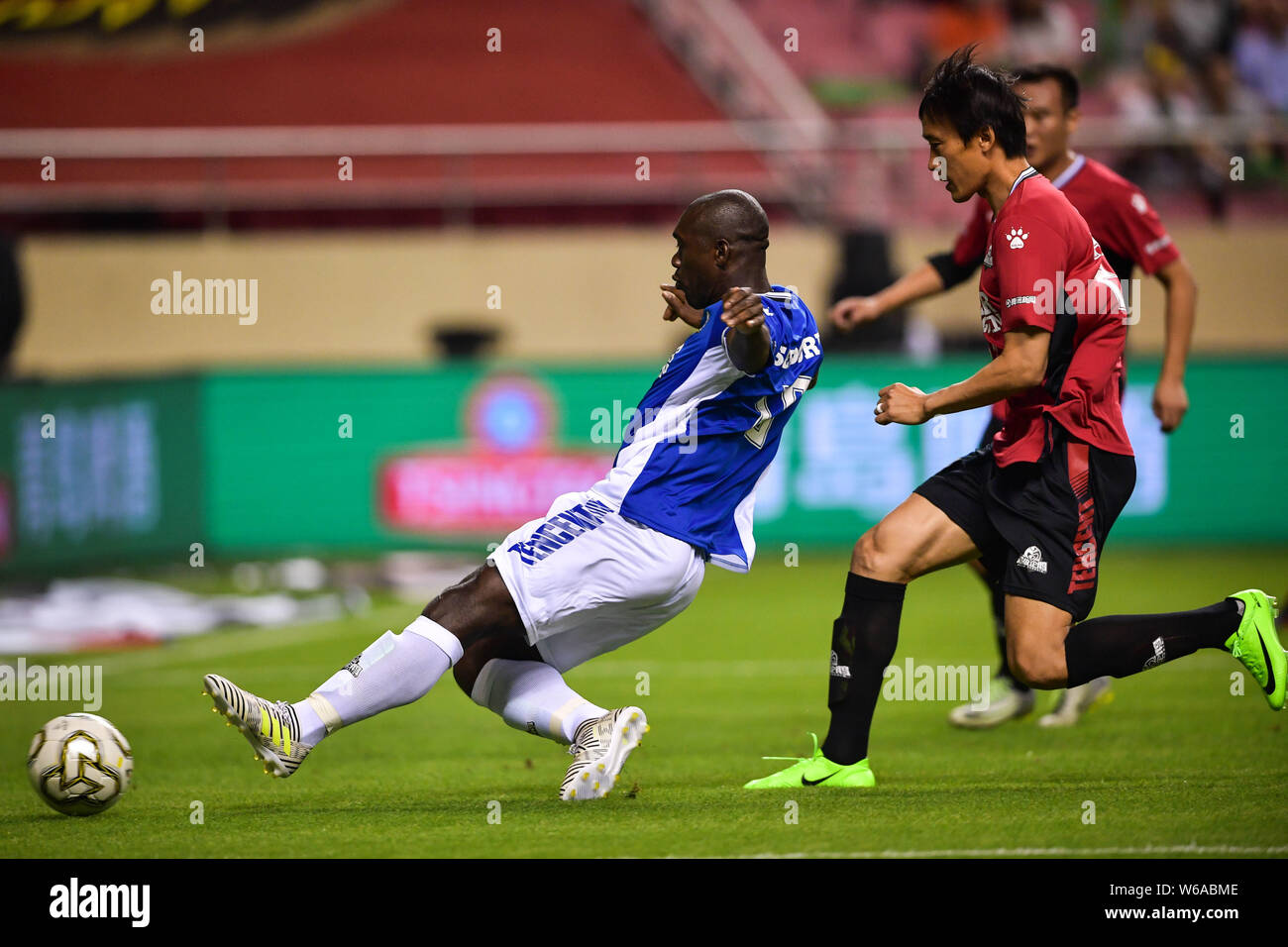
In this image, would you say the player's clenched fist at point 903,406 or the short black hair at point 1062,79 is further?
the short black hair at point 1062,79

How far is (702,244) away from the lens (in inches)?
201

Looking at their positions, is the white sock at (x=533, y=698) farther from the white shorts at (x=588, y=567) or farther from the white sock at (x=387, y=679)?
the white sock at (x=387, y=679)

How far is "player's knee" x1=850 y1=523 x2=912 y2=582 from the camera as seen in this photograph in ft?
18.0

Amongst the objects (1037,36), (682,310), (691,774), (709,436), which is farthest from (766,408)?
(1037,36)

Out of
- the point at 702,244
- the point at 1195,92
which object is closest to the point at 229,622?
the point at 702,244

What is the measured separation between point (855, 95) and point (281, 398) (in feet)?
26.6

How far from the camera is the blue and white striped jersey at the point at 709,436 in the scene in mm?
5121

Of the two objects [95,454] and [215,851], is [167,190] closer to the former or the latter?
[95,454]

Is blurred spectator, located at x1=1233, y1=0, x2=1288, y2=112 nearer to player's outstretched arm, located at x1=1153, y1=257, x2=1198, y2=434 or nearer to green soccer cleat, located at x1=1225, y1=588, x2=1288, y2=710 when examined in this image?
player's outstretched arm, located at x1=1153, y1=257, x2=1198, y2=434

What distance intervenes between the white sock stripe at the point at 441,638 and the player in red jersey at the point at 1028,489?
3.88ft

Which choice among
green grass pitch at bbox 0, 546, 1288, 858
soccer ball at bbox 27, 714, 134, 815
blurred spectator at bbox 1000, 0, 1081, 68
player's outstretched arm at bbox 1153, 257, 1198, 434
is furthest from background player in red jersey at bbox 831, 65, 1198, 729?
blurred spectator at bbox 1000, 0, 1081, 68

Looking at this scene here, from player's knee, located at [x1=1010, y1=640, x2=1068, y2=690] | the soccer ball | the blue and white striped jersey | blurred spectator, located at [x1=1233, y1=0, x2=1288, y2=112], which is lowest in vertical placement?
the soccer ball

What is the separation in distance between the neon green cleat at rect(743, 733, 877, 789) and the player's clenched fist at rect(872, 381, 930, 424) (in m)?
1.14

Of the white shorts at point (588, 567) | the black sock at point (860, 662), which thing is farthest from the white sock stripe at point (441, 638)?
the black sock at point (860, 662)
